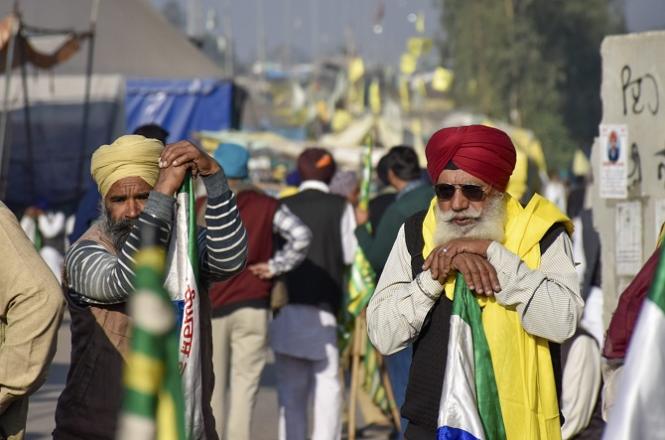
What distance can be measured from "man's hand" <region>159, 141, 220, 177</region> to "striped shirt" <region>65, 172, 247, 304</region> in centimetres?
7

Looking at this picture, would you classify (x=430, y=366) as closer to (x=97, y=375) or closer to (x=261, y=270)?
(x=97, y=375)

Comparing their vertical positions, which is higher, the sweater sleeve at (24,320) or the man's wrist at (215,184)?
the man's wrist at (215,184)

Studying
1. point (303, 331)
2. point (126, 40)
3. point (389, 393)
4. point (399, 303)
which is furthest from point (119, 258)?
point (126, 40)

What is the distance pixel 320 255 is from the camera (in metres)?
9.52

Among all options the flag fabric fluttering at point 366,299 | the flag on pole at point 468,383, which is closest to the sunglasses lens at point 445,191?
the flag on pole at point 468,383

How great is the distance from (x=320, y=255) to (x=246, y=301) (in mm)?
1087

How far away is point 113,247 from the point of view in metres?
4.42

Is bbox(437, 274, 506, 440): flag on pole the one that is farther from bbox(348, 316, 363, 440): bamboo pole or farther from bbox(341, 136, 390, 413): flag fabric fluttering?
bbox(348, 316, 363, 440): bamboo pole

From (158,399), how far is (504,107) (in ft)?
165

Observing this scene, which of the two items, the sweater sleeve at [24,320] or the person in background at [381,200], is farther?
the person in background at [381,200]

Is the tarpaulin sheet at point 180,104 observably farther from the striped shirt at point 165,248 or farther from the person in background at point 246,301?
the striped shirt at point 165,248

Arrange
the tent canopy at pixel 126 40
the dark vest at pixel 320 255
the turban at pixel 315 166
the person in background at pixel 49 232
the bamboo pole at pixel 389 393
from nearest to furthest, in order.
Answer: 1. the dark vest at pixel 320 255
2. the turban at pixel 315 166
3. the bamboo pole at pixel 389 393
4. the person in background at pixel 49 232
5. the tent canopy at pixel 126 40

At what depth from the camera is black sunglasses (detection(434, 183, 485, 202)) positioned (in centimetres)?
446

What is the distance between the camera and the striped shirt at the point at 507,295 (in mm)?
4254
